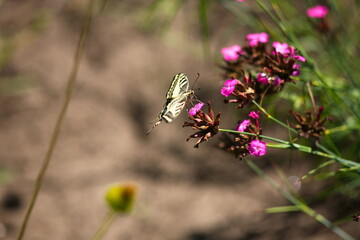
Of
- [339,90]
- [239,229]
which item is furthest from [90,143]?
[339,90]

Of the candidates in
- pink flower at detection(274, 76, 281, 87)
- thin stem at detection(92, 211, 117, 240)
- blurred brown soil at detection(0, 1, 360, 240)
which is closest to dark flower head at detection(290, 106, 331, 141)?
pink flower at detection(274, 76, 281, 87)

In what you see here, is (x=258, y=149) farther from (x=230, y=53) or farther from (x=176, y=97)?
(x=230, y=53)

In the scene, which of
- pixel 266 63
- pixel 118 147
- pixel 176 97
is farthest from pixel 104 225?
pixel 266 63

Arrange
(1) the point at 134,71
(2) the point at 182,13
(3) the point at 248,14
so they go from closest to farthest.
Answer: (3) the point at 248,14, (1) the point at 134,71, (2) the point at 182,13

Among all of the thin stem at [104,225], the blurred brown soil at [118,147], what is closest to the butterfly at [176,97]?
the blurred brown soil at [118,147]

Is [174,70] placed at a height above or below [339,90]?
above

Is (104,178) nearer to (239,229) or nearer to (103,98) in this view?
(103,98)

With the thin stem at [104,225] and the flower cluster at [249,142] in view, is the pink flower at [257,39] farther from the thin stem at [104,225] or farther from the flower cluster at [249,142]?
the thin stem at [104,225]
